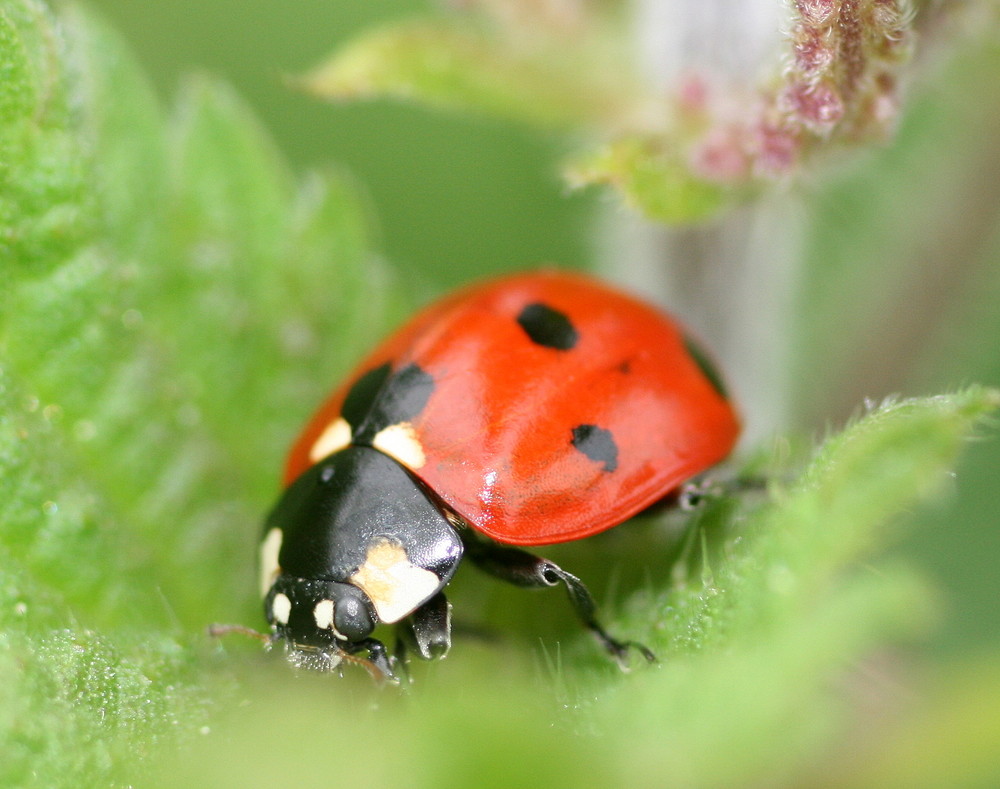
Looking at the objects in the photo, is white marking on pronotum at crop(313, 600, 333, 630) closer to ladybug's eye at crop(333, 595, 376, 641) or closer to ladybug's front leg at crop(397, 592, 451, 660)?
ladybug's eye at crop(333, 595, 376, 641)

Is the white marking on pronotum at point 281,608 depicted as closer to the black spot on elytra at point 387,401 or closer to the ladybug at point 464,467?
the ladybug at point 464,467

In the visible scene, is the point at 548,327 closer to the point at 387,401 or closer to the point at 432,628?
the point at 387,401

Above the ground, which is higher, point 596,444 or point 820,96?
point 820,96

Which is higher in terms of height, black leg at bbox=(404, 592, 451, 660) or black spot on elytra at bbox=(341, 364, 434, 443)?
black spot on elytra at bbox=(341, 364, 434, 443)

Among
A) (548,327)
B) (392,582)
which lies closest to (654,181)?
(548,327)

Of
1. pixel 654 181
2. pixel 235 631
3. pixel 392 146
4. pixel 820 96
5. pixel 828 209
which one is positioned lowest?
pixel 235 631

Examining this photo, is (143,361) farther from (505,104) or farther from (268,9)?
(268,9)

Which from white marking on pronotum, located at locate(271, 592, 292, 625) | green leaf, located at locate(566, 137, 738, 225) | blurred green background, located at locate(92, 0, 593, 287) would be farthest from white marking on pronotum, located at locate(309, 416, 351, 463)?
blurred green background, located at locate(92, 0, 593, 287)
